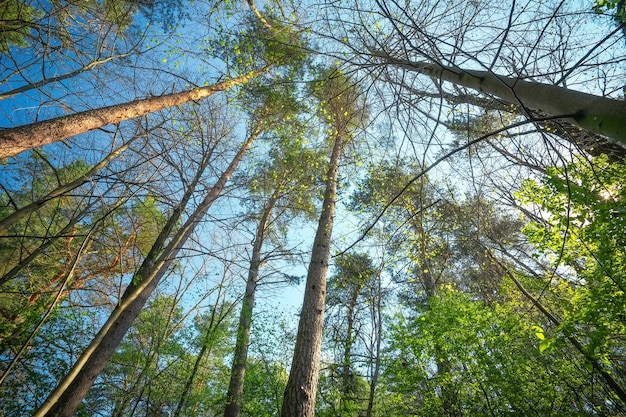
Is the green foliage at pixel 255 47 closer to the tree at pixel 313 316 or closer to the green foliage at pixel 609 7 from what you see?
the tree at pixel 313 316

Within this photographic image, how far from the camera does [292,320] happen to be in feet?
28.8

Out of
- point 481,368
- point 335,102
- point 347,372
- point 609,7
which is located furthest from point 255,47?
point 347,372

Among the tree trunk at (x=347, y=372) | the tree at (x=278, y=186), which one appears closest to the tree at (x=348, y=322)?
the tree trunk at (x=347, y=372)

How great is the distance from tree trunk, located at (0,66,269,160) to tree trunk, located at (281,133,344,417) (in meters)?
3.40

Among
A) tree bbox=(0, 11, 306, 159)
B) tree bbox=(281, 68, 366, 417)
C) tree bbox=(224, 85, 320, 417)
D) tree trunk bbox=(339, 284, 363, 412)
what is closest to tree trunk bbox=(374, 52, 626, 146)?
tree bbox=(281, 68, 366, 417)

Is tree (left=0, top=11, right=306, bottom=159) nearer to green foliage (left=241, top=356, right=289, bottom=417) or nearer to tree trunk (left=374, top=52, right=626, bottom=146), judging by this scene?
tree trunk (left=374, top=52, right=626, bottom=146)

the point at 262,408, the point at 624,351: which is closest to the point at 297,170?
the point at 262,408

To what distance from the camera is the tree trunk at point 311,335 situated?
145 inches

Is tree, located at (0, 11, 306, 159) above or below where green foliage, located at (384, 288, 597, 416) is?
above

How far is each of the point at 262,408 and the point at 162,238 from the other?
4.99m

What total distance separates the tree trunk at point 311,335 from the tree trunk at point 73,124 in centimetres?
340

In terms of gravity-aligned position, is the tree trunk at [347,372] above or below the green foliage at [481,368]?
above

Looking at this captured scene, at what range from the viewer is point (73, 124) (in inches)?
122

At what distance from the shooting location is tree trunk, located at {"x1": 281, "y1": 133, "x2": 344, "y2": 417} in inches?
145
